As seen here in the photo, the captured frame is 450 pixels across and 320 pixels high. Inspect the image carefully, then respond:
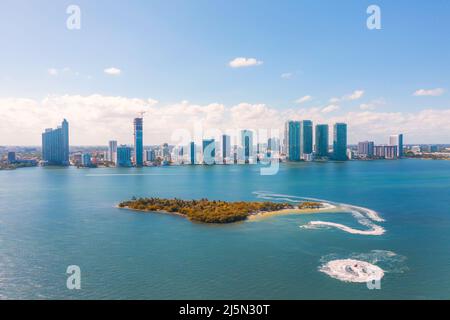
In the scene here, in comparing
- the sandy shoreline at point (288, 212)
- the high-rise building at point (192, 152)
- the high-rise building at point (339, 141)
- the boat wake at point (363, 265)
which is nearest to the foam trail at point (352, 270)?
the boat wake at point (363, 265)

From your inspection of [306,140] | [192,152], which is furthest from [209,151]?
[306,140]

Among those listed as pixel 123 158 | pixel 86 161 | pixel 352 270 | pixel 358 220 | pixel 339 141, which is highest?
pixel 339 141

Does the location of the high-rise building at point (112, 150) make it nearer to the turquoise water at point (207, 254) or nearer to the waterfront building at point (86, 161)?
the waterfront building at point (86, 161)

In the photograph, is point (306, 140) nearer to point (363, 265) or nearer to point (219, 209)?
point (219, 209)
